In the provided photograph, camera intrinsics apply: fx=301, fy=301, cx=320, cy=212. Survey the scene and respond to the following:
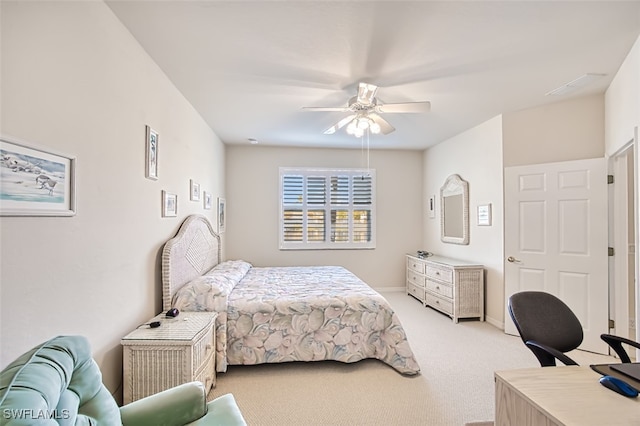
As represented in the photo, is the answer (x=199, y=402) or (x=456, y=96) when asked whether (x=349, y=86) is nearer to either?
(x=456, y=96)

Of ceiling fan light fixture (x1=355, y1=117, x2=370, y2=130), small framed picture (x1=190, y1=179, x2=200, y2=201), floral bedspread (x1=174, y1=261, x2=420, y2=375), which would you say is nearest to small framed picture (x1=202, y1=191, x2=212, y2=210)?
small framed picture (x1=190, y1=179, x2=200, y2=201)

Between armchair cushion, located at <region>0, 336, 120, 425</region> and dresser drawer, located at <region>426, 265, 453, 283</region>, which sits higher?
armchair cushion, located at <region>0, 336, 120, 425</region>

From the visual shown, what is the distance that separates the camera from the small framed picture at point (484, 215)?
397 cm

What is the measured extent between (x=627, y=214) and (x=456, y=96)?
2097mm

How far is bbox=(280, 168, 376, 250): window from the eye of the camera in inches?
215

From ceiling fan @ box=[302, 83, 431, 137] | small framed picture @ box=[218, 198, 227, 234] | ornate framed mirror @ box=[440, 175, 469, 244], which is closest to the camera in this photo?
ceiling fan @ box=[302, 83, 431, 137]

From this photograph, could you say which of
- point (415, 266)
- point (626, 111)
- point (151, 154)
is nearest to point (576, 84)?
point (626, 111)

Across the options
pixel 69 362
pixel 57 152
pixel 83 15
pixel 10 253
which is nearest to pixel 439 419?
pixel 69 362

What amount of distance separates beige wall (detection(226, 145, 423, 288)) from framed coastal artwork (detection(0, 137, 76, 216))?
3.84 metres

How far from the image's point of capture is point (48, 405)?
87 centimetres

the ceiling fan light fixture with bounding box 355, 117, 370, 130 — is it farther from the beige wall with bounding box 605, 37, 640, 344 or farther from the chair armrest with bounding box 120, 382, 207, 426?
the chair armrest with bounding box 120, 382, 207, 426

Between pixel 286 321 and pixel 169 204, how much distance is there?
1.48 meters

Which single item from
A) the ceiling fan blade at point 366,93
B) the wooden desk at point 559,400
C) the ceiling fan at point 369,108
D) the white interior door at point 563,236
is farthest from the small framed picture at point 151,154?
the white interior door at point 563,236

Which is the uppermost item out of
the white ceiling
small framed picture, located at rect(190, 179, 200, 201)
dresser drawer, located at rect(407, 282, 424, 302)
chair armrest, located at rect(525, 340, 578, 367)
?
the white ceiling
